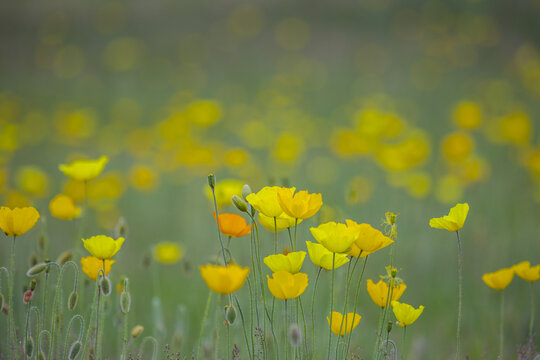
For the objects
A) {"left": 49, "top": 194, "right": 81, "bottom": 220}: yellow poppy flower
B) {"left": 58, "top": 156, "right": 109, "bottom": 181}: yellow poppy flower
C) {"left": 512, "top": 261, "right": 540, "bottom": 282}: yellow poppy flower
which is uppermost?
{"left": 58, "top": 156, "right": 109, "bottom": 181}: yellow poppy flower

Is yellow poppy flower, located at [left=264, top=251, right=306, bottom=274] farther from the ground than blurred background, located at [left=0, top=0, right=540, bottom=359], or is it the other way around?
blurred background, located at [left=0, top=0, right=540, bottom=359]

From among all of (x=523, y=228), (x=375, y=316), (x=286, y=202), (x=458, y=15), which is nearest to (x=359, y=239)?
(x=286, y=202)

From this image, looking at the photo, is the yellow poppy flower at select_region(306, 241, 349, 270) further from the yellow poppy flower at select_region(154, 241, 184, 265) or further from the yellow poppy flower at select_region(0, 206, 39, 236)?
the yellow poppy flower at select_region(154, 241, 184, 265)

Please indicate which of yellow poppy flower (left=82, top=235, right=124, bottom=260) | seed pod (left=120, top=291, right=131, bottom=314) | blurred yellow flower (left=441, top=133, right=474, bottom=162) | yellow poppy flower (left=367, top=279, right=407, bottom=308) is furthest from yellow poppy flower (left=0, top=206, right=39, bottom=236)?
blurred yellow flower (left=441, top=133, right=474, bottom=162)

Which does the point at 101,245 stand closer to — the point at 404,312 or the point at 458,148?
the point at 404,312

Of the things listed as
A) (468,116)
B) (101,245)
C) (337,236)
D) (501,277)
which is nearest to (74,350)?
(101,245)

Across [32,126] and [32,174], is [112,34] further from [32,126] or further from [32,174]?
[32,174]
